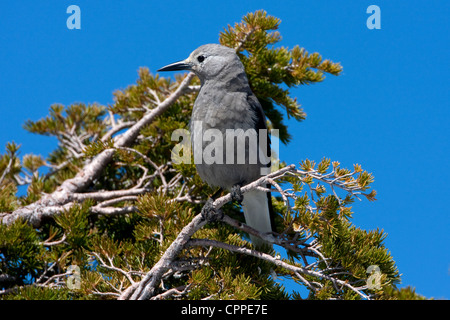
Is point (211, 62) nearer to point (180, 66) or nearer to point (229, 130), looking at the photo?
point (180, 66)

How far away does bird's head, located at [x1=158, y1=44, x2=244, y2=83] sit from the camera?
157 inches

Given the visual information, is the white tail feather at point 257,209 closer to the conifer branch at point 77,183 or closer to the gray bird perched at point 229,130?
the gray bird perched at point 229,130

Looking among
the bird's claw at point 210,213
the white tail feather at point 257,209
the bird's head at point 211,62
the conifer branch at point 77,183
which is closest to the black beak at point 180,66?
the bird's head at point 211,62

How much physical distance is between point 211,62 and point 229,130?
2.54ft

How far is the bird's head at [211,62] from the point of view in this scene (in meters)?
3.98

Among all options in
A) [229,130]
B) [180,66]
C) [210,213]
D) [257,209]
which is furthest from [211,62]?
[210,213]

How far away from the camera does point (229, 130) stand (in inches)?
141

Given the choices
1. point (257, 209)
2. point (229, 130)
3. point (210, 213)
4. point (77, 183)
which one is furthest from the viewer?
point (77, 183)

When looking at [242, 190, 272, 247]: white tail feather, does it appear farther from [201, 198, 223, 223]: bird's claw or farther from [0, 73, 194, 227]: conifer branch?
[0, 73, 194, 227]: conifer branch

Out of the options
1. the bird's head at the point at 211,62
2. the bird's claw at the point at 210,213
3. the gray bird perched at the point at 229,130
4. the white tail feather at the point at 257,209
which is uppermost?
the bird's head at the point at 211,62

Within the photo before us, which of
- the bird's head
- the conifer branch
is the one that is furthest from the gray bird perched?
the conifer branch

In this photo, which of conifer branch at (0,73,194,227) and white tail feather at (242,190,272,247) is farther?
conifer branch at (0,73,194,227)

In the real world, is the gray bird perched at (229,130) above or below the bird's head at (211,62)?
below

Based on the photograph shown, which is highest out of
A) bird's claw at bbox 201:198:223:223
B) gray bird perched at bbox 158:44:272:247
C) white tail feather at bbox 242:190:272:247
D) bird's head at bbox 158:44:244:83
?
bird's head at bbox 158:44:244:83
